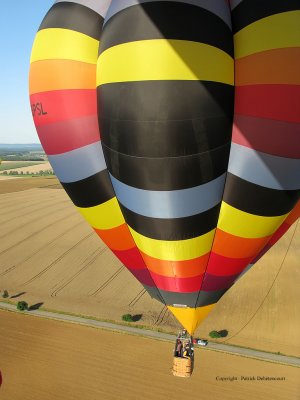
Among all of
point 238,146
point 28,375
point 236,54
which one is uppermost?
point 236,54

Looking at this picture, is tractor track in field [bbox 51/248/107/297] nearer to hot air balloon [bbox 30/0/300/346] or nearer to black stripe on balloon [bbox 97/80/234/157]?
hot air balloon [bbox 30/0/300/346]

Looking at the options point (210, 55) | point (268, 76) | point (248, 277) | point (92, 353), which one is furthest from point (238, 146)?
point (248, 277)

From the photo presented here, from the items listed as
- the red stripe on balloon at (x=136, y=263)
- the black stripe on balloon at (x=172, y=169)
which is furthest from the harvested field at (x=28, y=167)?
the black stripe on balloon at (x=172, y=169)

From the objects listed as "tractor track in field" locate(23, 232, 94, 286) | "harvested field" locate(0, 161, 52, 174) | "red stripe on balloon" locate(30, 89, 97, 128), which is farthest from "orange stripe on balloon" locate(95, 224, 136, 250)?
"harvested field" locate(0, 161, 52, 174)

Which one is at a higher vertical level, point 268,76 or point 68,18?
point 68,18

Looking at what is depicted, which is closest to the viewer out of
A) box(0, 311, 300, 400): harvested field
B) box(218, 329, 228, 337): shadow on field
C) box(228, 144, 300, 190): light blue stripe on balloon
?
box(228, 144, 300, 190): light blue stripe on balloon

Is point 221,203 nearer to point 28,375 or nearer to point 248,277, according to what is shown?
point 28,375

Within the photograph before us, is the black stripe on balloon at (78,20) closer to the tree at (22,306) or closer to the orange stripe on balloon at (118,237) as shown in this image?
the orange stripe on balloon at (118,237)

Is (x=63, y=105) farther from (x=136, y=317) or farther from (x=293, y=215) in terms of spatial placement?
(x=136, y=317)
